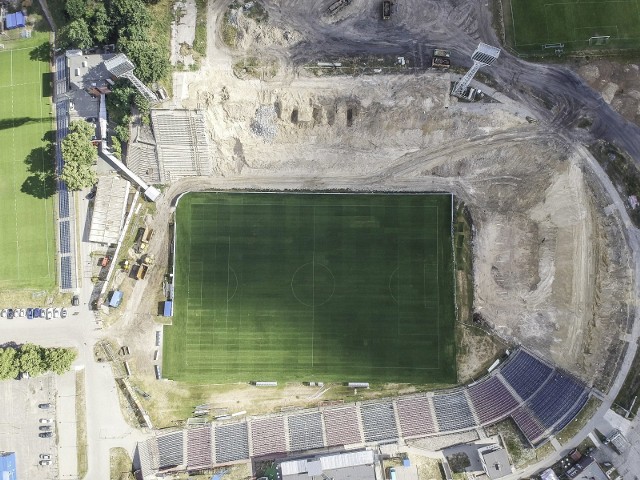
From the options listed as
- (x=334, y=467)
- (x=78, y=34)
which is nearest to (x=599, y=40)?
(x=334, y=467)

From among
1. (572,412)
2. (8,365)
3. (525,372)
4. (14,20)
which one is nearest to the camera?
(572,412)

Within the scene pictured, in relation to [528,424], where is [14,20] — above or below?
above

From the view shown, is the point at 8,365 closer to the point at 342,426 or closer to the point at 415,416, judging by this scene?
the point at 342,426

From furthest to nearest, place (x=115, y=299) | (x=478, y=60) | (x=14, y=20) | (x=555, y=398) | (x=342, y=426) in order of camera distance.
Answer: (x=14, y=20)
(x=115, y=299)
(x=342, y=426)
(x=555, y=398)
(x=478, y=60)

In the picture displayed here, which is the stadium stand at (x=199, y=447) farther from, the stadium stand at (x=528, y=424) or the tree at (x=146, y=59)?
the tree at (x=146, y=59)

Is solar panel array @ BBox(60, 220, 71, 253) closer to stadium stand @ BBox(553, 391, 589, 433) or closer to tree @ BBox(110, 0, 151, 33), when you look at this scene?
tree @ BBox(110, 0, 151, 33)

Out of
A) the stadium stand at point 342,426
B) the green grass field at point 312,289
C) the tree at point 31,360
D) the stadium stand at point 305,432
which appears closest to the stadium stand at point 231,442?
the stadium stand at point 305,432

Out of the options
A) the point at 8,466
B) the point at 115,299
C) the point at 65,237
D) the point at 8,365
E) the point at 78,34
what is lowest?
the point at 8,466
